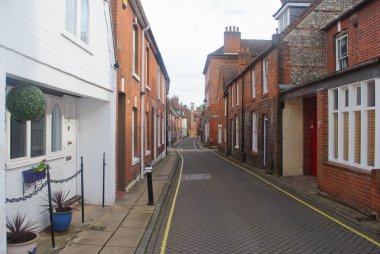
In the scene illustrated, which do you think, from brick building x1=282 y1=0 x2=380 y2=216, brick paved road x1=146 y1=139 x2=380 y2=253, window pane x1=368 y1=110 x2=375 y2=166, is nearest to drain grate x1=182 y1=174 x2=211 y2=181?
brick paved road x1=146 y1=139 x2=380 y2=253

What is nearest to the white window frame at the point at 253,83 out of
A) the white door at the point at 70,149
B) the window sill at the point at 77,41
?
the white door at the point at 70,149

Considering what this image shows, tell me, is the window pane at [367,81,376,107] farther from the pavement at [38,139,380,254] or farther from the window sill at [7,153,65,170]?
the window sill at [7,153,65,170]

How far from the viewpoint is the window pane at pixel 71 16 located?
23.1ft

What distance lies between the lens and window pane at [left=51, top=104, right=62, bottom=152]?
7.90 meters

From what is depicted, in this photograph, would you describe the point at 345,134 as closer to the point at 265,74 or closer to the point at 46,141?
the point at 46,141

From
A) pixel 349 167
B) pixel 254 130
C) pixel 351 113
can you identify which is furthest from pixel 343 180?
pixel 254 130

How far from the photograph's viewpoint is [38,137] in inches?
282

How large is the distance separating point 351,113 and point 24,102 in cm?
780

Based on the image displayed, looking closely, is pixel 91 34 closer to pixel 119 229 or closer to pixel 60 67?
pixel 60 67

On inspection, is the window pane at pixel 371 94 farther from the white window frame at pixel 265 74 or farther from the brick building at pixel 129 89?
the white window frame at pixel 265 74

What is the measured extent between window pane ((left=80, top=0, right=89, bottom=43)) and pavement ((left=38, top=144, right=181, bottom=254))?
3.90 metres

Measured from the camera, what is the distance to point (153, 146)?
2097 centimetres

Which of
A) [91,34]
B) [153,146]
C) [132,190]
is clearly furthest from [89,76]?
[153,146]

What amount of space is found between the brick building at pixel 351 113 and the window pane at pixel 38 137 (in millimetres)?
7003
